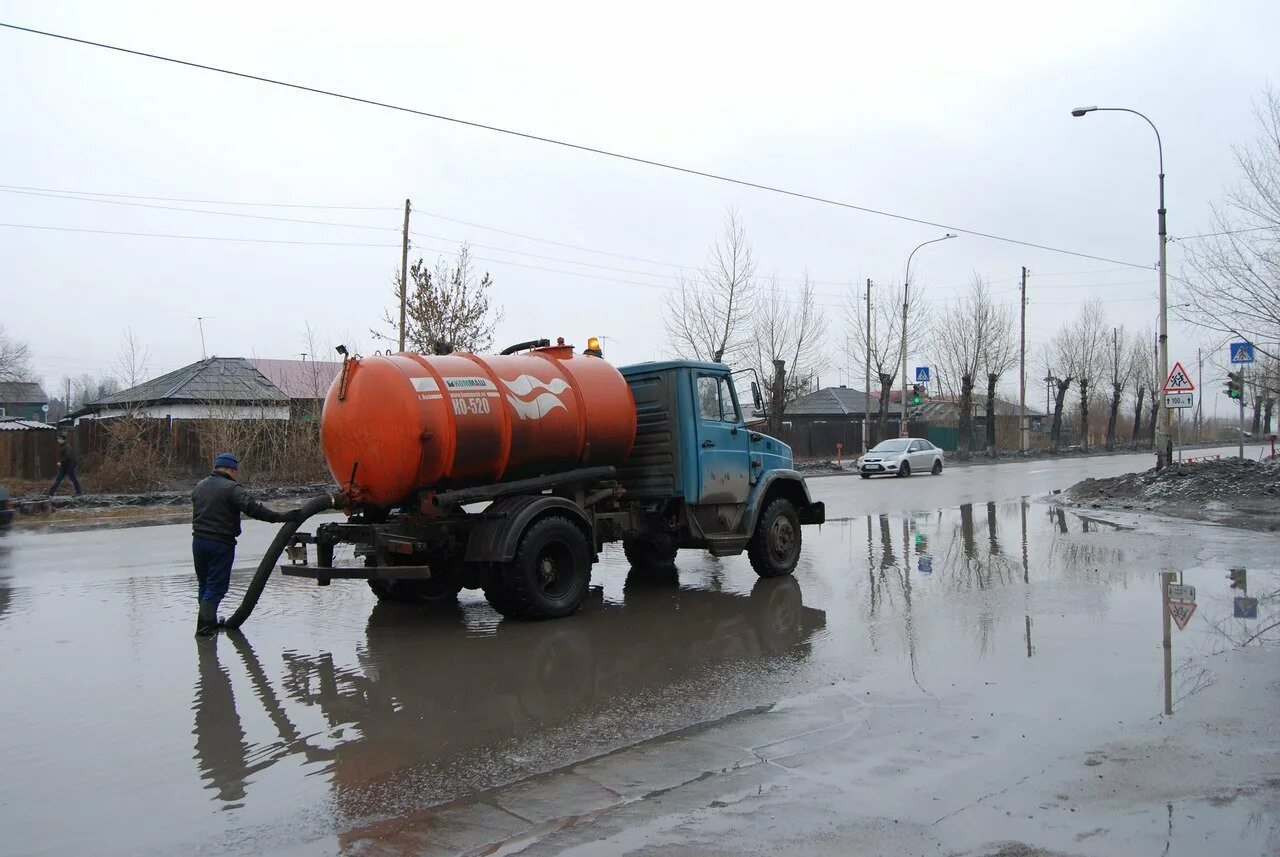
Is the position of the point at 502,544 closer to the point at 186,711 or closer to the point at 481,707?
the point at 481,707

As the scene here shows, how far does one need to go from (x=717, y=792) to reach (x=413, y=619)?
17.2 feet

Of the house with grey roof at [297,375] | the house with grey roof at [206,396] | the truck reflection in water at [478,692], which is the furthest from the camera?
the house with grey roof at [297,375]

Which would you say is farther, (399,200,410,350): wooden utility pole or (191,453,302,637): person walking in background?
(399,200,410,350): wooden utility pole

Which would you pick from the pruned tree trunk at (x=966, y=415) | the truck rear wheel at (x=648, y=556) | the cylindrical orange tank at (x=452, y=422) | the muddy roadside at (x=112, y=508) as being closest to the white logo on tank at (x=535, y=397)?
the cylindrical orange tank at (x=452, y=422)

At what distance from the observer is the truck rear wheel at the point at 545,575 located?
8539 millimetres

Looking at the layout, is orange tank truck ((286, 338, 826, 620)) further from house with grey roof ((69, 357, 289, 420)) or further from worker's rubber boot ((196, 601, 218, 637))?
house with grey roof ((69, 357, 289, 420))

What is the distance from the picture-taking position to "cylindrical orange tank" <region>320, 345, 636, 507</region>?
820cm

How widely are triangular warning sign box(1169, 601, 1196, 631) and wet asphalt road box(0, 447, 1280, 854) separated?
16 centimetres

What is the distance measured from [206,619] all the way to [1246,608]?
31.8ft

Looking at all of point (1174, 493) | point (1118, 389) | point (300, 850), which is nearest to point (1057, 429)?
point (1118, 389)

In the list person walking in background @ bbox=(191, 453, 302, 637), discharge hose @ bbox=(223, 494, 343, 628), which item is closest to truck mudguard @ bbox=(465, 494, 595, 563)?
discharge hose @ bbox=(223, 494, 343, 628)

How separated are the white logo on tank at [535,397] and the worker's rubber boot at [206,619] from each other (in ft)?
10.5

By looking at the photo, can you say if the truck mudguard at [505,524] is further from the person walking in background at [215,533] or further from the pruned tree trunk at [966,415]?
the pruned tree trunk at [966,415]

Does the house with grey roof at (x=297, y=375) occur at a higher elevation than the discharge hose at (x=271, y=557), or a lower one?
higher
